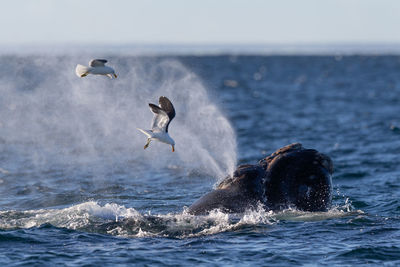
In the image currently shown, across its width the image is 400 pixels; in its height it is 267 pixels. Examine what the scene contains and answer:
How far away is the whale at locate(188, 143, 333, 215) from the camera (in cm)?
1579

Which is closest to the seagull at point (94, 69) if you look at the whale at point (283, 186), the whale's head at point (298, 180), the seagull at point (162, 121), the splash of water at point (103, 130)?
the seagull at point (162, 121)

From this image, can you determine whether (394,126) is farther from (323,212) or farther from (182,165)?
(323,212)

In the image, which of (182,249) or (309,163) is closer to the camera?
(182,249)

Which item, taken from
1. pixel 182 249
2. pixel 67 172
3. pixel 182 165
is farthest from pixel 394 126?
pixel 182 249

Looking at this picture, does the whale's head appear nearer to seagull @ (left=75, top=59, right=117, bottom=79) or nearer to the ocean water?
the ocean water

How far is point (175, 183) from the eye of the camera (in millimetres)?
23391

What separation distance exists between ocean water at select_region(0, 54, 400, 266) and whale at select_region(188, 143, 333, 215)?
8.8 inches

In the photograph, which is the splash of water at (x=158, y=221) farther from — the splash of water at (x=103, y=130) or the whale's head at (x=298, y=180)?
the splash of water at (x=103, y=130)

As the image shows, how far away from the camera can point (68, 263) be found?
13.4 m

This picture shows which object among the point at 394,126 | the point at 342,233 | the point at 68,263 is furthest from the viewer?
the point at 394,126

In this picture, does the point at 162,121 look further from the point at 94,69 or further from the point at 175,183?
the point at 175,183

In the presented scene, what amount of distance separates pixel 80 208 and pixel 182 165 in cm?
1020

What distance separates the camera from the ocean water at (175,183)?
14.1 meters

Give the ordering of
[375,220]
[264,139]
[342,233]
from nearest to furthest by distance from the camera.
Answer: [342,233] < [375,220] < [264,139]
